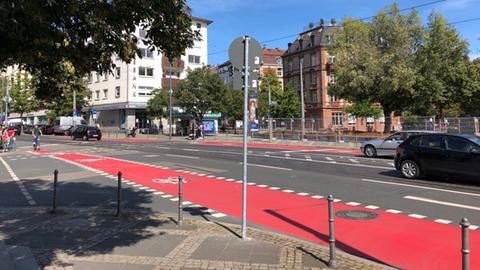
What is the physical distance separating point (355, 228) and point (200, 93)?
44.2 m

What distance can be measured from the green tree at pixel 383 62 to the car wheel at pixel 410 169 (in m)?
25.7

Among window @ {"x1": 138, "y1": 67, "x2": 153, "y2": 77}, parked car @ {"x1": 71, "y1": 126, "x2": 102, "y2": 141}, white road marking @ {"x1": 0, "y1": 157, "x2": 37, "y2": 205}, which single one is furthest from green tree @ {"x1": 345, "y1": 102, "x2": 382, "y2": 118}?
white road marking @ {"x1": 0, "y1": 157, "x2": 37, "y2": 205}

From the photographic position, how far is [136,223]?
333 inches

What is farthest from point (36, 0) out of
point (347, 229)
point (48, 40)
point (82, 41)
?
point (347, 229)

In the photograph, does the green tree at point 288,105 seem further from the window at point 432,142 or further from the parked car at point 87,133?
the window at point 432,142

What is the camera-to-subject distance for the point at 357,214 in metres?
9.43

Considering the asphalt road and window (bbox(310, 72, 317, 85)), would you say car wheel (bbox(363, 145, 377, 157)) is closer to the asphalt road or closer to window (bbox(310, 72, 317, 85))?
the asphalt road

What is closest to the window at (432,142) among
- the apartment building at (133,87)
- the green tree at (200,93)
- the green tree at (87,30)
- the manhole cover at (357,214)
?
the manhole cover at (357,214)

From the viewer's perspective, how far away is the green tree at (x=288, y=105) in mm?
78938

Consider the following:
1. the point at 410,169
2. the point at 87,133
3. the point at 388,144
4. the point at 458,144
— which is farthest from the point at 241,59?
the point at 87,133

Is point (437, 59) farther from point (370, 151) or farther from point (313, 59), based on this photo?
point (313, 59)

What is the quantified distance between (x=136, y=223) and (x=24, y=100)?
77.2 metres

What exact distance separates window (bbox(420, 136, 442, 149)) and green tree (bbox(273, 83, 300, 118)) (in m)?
64.1

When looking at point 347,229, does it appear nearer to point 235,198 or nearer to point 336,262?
point 336,262
